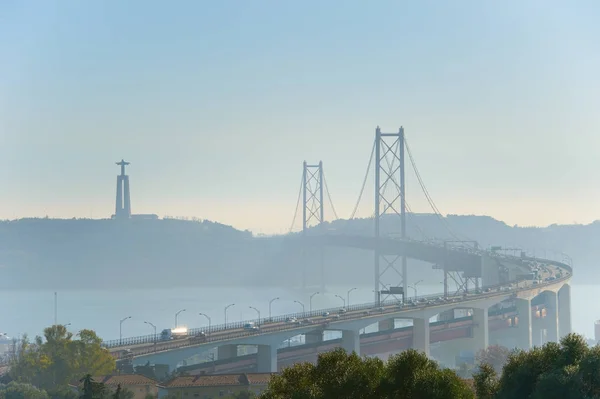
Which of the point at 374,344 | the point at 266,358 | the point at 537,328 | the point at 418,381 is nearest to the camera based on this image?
the point at 418,381

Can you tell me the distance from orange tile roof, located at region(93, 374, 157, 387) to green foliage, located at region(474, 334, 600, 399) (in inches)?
751

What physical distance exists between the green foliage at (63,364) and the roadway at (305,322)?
8.98 feet

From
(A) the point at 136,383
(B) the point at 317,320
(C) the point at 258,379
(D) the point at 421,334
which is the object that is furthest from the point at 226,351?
(D) the point at 421,334

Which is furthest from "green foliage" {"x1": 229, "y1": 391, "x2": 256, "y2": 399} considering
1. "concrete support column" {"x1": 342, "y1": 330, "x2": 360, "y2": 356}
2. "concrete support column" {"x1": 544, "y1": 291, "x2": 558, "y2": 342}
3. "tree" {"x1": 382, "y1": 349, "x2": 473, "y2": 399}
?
"concrete support column" {"x1": 544, "y1": 291, "x2": 558, "y2": 342}

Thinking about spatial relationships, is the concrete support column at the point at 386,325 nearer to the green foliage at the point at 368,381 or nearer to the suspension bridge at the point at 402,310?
the suspension bridge at the point at 402,310

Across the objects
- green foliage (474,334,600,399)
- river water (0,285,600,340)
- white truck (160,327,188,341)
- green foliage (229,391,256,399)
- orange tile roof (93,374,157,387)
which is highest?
green foliage (474,334,600,399)

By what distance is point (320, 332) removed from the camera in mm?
61375

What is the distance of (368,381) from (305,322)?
41543 mm

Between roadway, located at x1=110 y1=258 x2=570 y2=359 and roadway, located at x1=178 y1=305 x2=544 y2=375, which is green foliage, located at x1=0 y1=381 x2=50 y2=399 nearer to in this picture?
roadway, located at x1=110 y1=258 x2=570 y2=359

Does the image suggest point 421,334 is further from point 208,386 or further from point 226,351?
point 208,386

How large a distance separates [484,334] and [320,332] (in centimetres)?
2053

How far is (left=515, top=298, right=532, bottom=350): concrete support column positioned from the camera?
282 ft

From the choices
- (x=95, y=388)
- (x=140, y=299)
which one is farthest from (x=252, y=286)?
(x=95, y=388)

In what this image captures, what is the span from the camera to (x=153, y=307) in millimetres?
141750
